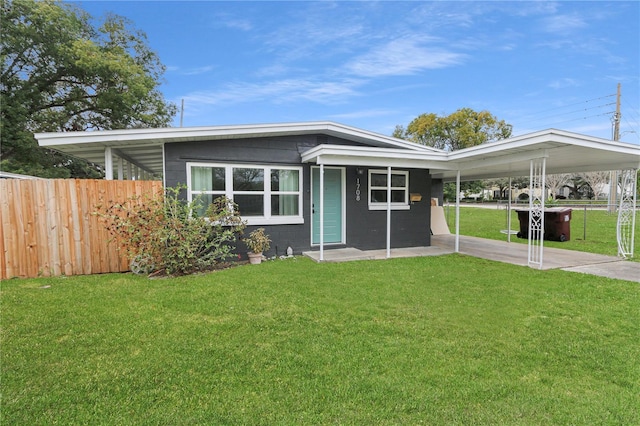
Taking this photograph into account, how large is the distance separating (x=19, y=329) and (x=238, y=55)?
1279cm

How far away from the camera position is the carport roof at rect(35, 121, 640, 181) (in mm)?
6086

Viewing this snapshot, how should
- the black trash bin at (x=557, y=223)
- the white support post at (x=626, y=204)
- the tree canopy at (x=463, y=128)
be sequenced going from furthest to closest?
the tree canopy at (x=463, y=128)
the black trash bin at (x=557, y=223)
the white support post at (x=626, y=204)

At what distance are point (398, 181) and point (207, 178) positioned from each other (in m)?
5.12

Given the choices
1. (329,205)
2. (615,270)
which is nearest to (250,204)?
(329,205)

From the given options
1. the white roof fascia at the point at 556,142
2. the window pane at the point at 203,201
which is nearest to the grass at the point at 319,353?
the window pane at the point at 203,201

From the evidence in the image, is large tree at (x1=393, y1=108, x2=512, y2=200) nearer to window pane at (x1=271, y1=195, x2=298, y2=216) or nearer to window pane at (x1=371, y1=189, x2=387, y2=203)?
window pane at (x1=371, y1=189, x2=387, y2=203)

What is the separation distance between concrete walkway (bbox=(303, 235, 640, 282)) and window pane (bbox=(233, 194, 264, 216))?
158cm

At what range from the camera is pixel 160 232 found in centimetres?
590

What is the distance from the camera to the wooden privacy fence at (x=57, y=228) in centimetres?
565

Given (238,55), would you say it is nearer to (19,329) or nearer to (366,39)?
(366,39)

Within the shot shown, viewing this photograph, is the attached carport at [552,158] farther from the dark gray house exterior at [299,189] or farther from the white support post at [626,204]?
the dark gray house exterior at [299,189]

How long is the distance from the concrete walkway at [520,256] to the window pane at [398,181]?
179 centimetres

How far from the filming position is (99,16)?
17.3 m

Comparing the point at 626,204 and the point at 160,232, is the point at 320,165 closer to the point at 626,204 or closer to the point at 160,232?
the point at 160,232
